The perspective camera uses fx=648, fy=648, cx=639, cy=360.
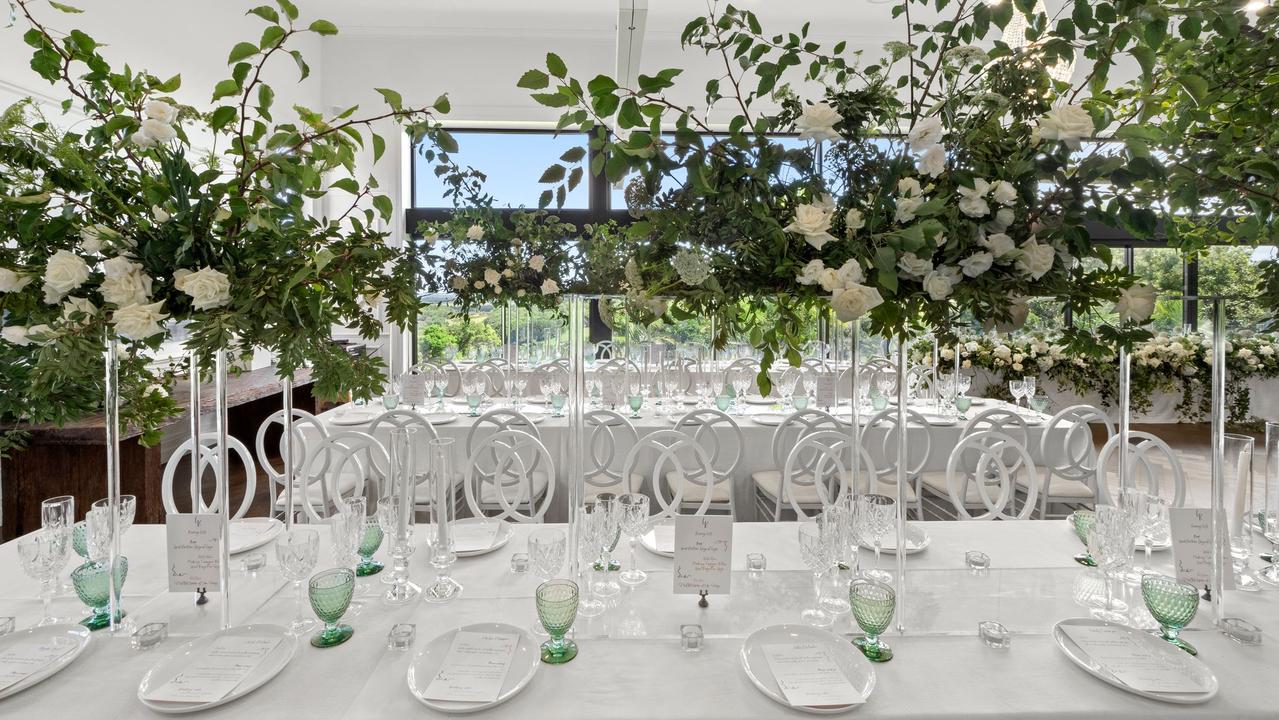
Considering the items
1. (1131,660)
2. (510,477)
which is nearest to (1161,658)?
(1131,660)

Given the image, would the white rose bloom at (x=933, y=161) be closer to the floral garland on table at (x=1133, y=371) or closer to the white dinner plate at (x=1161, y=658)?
the white dinner plate at (x=1161, y=658)

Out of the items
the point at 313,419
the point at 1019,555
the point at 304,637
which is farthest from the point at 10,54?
the point at 1019,555

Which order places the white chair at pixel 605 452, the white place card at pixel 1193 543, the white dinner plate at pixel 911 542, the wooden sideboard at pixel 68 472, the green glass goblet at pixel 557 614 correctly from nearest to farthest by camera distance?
the green glass goblet at pixel 557 614, the white place card at pixel 1193 543, the white dinner plate at pixel 911 542, the wooden sideboard at pixel 68 472, the white chair at pixel 605 452

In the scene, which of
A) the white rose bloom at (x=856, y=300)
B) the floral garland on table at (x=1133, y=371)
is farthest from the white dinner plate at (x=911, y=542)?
the floral garland on table at (x=1133, y=371)

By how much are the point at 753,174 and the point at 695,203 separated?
10cm

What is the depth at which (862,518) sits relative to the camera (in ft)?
4.56

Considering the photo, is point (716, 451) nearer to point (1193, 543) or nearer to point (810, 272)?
point (1193, 543)

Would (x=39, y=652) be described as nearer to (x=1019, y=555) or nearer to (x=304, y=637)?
(x=304, y=637)

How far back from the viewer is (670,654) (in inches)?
43.6

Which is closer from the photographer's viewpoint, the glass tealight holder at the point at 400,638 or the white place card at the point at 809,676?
the white place card at the point at 809,676

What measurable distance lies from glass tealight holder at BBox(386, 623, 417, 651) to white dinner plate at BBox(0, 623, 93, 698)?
1.62 feet

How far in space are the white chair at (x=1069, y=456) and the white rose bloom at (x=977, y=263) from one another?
2.31 metres

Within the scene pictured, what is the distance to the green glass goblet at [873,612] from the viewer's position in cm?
109

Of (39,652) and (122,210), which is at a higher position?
(122,210)
